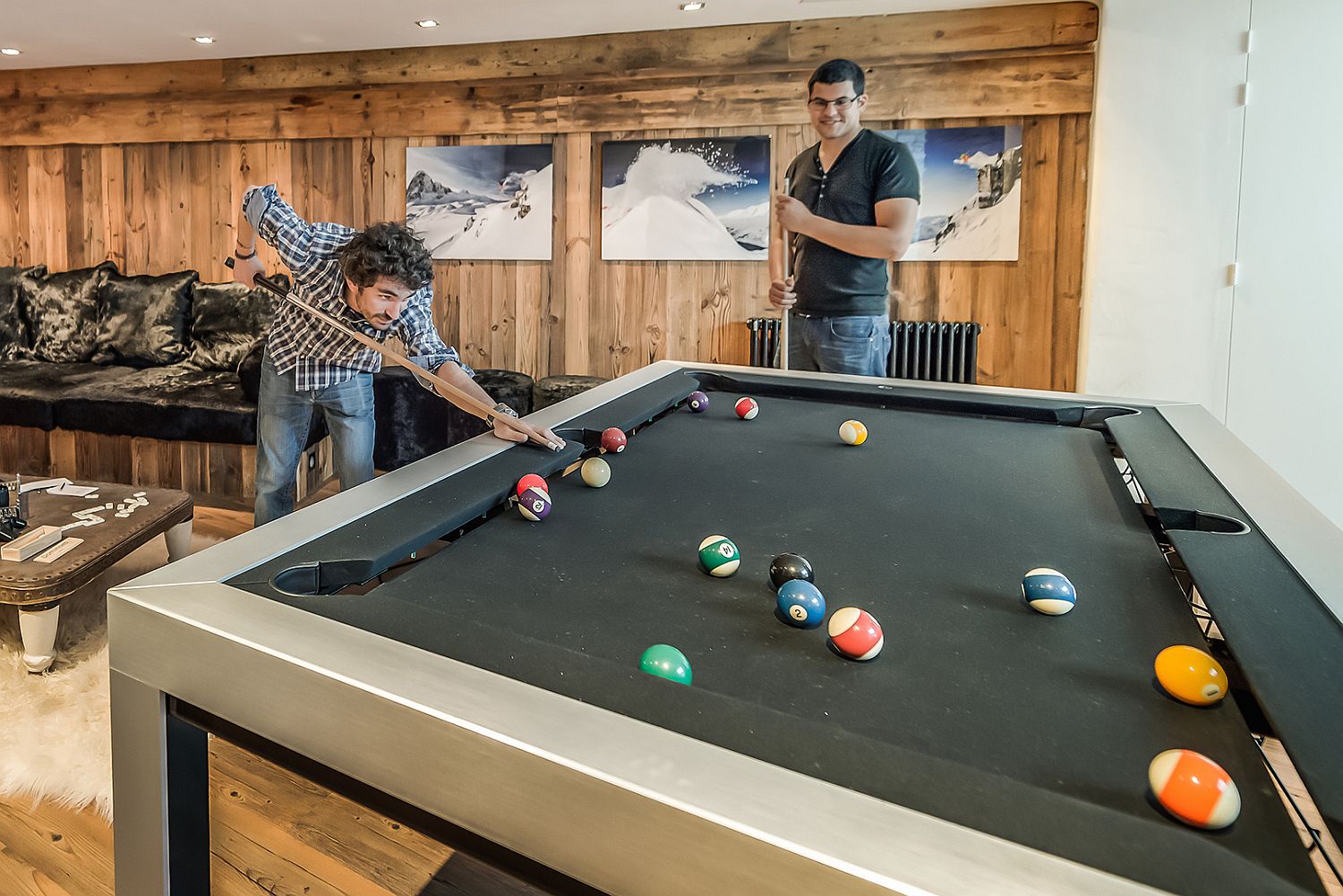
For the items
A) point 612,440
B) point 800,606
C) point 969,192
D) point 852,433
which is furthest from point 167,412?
point 969,192

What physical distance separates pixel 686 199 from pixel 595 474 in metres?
3.28

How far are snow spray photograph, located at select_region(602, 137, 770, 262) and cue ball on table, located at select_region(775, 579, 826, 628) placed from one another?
11.8 feet

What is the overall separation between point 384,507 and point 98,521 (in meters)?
1.82

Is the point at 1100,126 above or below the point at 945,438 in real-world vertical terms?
above

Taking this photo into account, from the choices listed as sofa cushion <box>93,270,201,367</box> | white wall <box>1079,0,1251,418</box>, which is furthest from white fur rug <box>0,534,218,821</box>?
white wall <box>1079,0,1251,418</box>

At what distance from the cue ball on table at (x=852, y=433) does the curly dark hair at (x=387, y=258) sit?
44.9 inches

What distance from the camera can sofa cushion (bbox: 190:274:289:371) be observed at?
446 centimetres

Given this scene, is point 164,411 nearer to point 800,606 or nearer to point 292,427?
point 292,427

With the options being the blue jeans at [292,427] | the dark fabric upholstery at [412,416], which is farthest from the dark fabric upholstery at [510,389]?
the blue jeans at [292,427]

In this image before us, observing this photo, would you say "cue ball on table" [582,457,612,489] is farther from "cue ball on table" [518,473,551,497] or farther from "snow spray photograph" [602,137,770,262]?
"snow spray photograph" [602,137,770,262]

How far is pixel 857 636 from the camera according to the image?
838 millimetres

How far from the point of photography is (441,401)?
404 centimetres

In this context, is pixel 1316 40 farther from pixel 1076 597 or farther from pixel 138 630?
pixel 138 630

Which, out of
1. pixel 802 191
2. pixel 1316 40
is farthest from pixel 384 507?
pixel 1316 40
